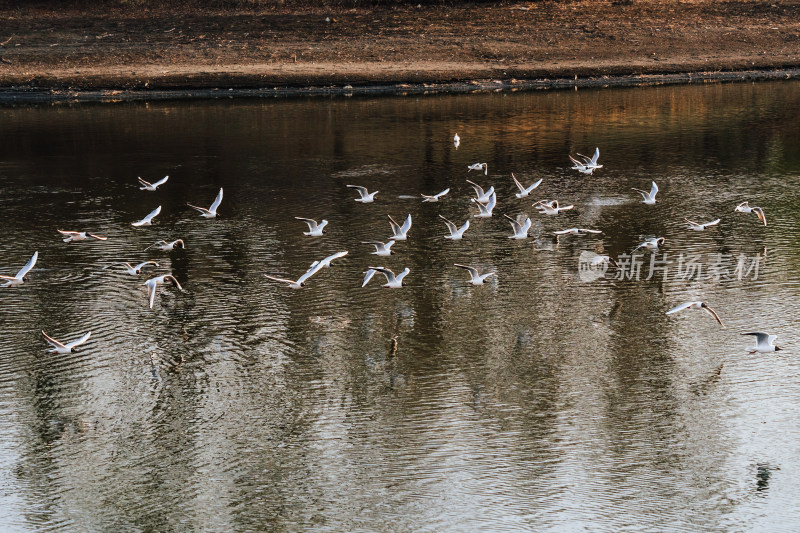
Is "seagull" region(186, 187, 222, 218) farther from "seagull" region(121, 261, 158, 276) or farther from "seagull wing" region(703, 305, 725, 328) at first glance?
"seagull wing" region(703, 305, 725, 328)

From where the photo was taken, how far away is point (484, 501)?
54.0 ft

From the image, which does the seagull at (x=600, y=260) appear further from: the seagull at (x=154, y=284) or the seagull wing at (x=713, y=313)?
the seagull at (x=154, y=284)

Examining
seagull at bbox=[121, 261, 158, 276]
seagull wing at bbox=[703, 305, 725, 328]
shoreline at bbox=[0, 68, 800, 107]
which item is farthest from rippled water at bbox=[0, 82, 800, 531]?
shoreline at bbox=[0, 68, 800, 107]

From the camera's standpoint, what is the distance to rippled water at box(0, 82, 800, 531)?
1675cm

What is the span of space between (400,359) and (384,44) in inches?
1630

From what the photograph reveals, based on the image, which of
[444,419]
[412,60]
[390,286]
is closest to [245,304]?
[390,286]

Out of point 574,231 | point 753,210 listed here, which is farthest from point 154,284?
point 753,210

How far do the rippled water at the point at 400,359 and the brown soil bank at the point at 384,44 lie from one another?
17.6 meters

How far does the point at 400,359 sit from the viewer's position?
22.0 meters

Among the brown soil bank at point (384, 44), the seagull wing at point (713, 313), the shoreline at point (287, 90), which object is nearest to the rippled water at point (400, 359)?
the seagull wing at point (713, 313)

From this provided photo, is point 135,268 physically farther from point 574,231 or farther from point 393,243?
point 574,231

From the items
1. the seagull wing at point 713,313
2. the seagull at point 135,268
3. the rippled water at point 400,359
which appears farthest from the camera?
the seagull at point 135,268

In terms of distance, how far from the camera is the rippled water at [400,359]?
16750 mm

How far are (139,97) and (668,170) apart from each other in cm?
3080
